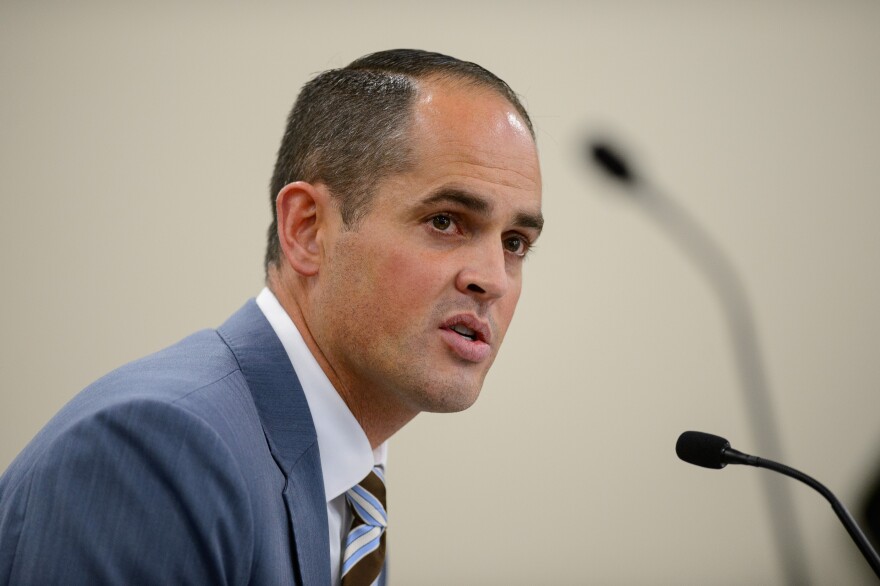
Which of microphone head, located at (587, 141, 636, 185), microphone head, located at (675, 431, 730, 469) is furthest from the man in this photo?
microphone head, located at (587, 141, 636, 185)

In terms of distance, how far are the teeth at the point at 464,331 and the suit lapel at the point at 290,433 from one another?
24 cm

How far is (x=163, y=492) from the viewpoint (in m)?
0.99

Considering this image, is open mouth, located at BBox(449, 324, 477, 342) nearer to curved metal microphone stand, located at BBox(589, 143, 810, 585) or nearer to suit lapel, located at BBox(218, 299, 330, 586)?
suit lapel, located at BBox(218, 299, 330, 586)

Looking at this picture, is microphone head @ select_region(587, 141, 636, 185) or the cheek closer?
the cheek

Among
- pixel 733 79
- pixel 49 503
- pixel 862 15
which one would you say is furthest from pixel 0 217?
pixel 862 15

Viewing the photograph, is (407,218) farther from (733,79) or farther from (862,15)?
(862,15)

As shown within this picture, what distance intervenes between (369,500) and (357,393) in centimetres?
16

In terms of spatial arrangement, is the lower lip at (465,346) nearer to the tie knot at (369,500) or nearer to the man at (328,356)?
the man at (328,356)

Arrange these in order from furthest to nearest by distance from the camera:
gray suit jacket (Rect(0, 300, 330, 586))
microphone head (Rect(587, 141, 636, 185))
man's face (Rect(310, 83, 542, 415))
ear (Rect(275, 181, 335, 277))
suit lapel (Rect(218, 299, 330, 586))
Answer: microphone head (Rect(587, 141, 636, 185)) < ear (Rect(275, 181, 335, 277)) < man's face (Rect(310, 83, 542, 415)) < suit lapel (Rect(218, 299, 330, 586)) < gray suit jacket (Rect(0, 300, 330, 586))

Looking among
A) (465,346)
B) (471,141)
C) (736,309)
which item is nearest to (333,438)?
(465,346)

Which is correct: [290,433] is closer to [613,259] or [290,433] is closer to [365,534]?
[365,534]

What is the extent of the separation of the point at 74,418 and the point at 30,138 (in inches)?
86.4

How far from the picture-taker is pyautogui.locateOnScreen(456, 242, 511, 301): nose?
130 centimetres

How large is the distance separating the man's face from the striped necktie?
0.46 ft
